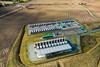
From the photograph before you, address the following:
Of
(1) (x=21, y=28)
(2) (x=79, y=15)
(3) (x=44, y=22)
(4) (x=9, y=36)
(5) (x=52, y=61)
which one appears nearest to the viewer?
(5) (x=52, y=61)

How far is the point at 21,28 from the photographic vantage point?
5559 centimetres

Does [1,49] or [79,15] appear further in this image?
[79,15]

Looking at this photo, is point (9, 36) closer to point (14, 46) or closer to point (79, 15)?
point (14, 46)

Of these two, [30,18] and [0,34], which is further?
[30,18]

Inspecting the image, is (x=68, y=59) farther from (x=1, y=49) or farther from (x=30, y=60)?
(x=1, y=49)

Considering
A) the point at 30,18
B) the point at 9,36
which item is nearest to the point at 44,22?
the point at 30,18

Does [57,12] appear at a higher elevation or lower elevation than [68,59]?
higher

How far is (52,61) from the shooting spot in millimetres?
39406

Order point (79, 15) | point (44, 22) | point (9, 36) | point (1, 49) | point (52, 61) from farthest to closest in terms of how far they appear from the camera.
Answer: point (79, 15) < point (44, 22) < point (9, 36) < point (1, 49) < point (52, 61)

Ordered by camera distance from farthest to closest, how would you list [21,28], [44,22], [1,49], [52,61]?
[44,22] < [21,28] < [1,49] < [52,61]

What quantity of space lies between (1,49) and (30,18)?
22174 mm

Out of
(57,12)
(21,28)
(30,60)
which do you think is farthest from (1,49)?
(57,12)

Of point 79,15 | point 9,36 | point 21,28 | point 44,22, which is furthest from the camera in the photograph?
point 79,15

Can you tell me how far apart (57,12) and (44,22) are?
34.2 feet
